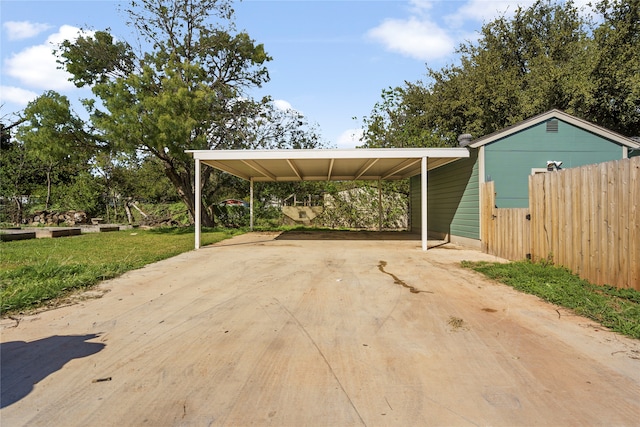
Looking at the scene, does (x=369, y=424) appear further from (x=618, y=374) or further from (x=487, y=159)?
(x=487, y=159)

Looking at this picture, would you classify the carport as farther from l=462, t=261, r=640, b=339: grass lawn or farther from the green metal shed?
l=462, t=261, r=640, b=339: grass lawn

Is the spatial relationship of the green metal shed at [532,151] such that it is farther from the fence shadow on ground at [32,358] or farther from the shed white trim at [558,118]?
the fence shadow on ground at [32,358]

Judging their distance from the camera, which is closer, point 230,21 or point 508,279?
point 508,279

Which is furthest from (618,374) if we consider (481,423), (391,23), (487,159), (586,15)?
(586,15)

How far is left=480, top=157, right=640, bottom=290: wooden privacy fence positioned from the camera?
4.30 m

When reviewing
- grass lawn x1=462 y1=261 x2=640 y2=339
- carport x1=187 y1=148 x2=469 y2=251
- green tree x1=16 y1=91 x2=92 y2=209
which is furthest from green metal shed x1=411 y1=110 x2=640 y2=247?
green tree x1=16 y1=91 x2=92 y2=209

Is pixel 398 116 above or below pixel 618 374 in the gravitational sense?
above

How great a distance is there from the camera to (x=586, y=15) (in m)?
19.1

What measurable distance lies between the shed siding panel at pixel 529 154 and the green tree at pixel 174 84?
908 cm

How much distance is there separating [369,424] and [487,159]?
8.61 metres

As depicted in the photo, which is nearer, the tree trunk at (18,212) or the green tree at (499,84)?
the green tree at (499,84)

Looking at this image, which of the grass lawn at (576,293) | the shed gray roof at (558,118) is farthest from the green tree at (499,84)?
the grass lawn at (576,293)

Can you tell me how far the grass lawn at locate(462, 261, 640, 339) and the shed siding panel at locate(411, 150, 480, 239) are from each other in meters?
3.62

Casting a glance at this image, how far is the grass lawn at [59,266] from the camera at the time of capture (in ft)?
14.7
